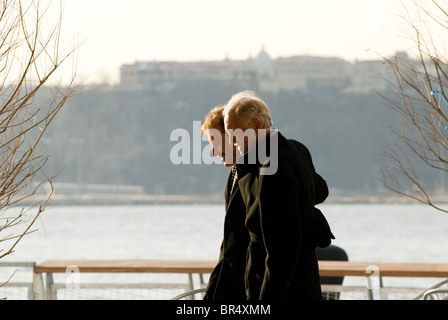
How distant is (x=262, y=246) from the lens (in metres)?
2.36

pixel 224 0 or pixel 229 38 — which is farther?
pixel 229 38

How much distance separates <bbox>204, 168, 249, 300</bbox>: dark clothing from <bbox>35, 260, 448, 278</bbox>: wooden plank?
2.38 metres

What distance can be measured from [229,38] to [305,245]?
162ft

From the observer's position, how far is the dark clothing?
245cm

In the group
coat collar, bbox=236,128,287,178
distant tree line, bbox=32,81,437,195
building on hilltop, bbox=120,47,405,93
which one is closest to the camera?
coat collar, bbox=236,128,287,178

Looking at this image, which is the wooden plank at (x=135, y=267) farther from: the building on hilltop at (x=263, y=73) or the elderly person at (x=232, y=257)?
the building on hilltop at (x=263, y=73)

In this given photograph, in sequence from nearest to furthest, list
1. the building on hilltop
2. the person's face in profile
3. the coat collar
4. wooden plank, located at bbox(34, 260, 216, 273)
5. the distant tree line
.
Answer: the coat collar
the person's face in profile
wooden plank, located at bbox(34, 260, 216, 273)
the distant tree line
the building on hilltop

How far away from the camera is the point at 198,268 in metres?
4.92

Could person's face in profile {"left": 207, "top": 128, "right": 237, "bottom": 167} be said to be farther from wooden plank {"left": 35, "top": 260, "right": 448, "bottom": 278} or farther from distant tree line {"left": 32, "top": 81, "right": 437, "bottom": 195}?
distant tree line {"left": 32, "top": 81, "right": 437, "bottom": 195}

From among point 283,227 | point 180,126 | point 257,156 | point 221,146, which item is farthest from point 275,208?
point 180,126

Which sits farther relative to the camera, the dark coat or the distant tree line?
the distant tree line

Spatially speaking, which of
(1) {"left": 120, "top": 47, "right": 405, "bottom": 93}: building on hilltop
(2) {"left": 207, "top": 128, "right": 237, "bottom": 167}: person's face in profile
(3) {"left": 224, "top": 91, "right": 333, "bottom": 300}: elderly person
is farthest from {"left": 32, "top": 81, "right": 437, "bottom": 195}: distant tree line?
(3) {"left": 224, "top": 91, "right": 333, "bottom": 300}: elderly person

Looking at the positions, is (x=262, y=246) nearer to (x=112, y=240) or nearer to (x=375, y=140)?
(x=112, y=240)
